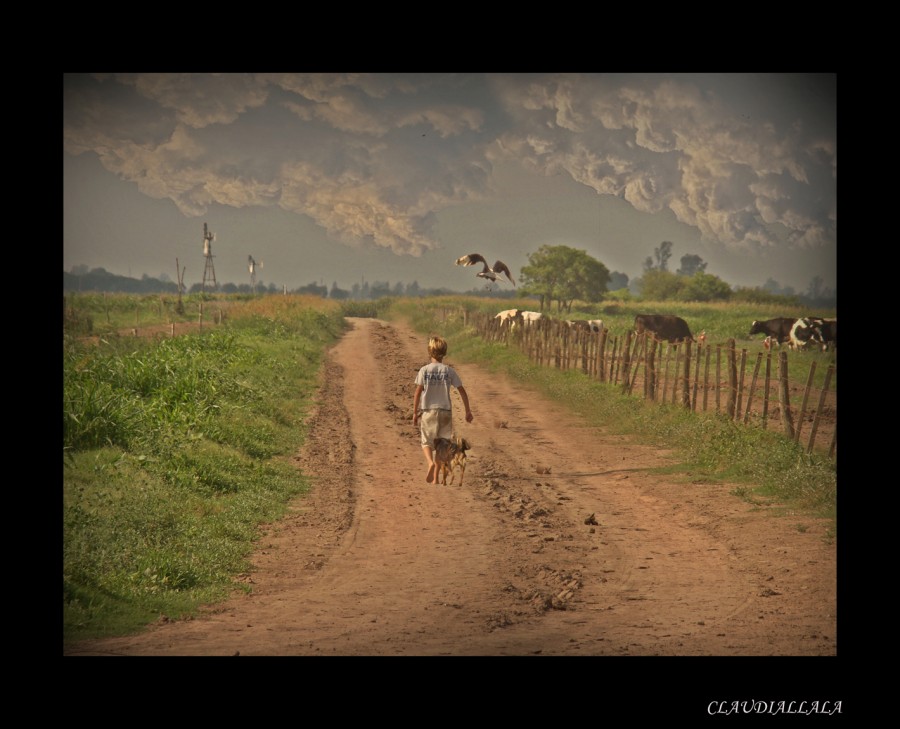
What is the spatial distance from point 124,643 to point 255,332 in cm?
1939

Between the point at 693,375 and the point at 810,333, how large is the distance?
7397 millimetres

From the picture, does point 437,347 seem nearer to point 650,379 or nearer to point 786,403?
point 786,403

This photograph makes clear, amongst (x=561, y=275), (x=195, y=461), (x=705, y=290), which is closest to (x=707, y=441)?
(x=195, y=461)

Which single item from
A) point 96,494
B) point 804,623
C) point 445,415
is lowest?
point 804,623

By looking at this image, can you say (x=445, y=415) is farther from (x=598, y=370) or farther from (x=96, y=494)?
(x=598, y=370)

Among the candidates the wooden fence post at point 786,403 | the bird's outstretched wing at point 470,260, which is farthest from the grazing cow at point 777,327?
the bird's outstretched wing at point 470,260

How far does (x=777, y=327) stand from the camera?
87.5 feet

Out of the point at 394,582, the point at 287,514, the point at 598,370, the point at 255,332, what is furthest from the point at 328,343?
the point at 394,582

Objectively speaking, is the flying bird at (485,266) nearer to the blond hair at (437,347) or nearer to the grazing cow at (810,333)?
the blond hair at (437,347)

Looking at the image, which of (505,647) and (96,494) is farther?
(96,494)

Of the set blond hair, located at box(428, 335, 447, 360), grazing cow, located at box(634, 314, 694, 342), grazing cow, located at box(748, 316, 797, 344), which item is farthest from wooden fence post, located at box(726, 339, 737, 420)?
grazing cow, located at box(634, 314, 694, 342)

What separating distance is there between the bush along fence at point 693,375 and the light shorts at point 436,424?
4.91 metres

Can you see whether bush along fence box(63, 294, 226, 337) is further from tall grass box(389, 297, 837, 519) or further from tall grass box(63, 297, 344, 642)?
tall grass box(389, 297, 837, 519)

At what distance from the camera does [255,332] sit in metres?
24.0
